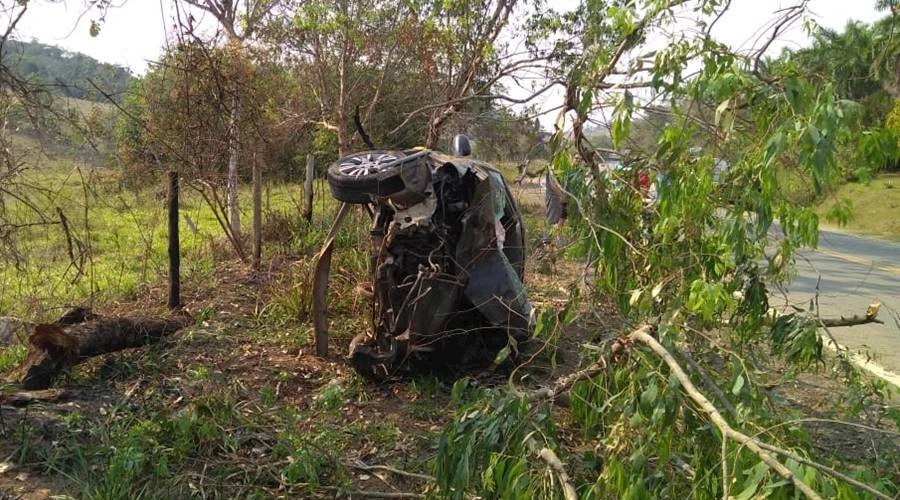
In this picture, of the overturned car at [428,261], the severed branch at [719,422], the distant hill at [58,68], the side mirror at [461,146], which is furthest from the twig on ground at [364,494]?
the side mirror at [461,146]

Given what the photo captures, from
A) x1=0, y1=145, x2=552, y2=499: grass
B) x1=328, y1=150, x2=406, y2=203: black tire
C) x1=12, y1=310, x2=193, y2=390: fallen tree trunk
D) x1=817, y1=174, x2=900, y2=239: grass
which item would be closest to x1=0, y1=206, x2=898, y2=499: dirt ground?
x1=0, y1=145, x2=552, y2=499: grass

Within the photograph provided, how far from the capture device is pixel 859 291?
9.05 m

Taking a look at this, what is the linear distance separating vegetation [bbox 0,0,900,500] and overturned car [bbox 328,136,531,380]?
32 cm

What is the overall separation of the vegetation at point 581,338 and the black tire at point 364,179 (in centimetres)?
86

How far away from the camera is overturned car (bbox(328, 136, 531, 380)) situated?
4691 mm

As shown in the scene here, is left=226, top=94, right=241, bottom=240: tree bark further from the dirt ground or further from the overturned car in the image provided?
the overturned car

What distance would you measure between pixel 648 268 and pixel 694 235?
→ 0.25 meters

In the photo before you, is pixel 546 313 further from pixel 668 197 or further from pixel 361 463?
pixel 361 463

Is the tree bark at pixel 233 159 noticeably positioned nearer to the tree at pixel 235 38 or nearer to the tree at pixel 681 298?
the tree at pixel 235 38

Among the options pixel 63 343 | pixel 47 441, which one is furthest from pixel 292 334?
pixel 47 441

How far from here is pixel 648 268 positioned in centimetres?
302

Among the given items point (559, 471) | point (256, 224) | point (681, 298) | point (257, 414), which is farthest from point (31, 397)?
point (256, 224)

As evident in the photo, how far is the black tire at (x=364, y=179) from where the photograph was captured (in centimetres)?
451

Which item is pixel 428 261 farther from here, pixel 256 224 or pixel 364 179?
pixel 256 224
